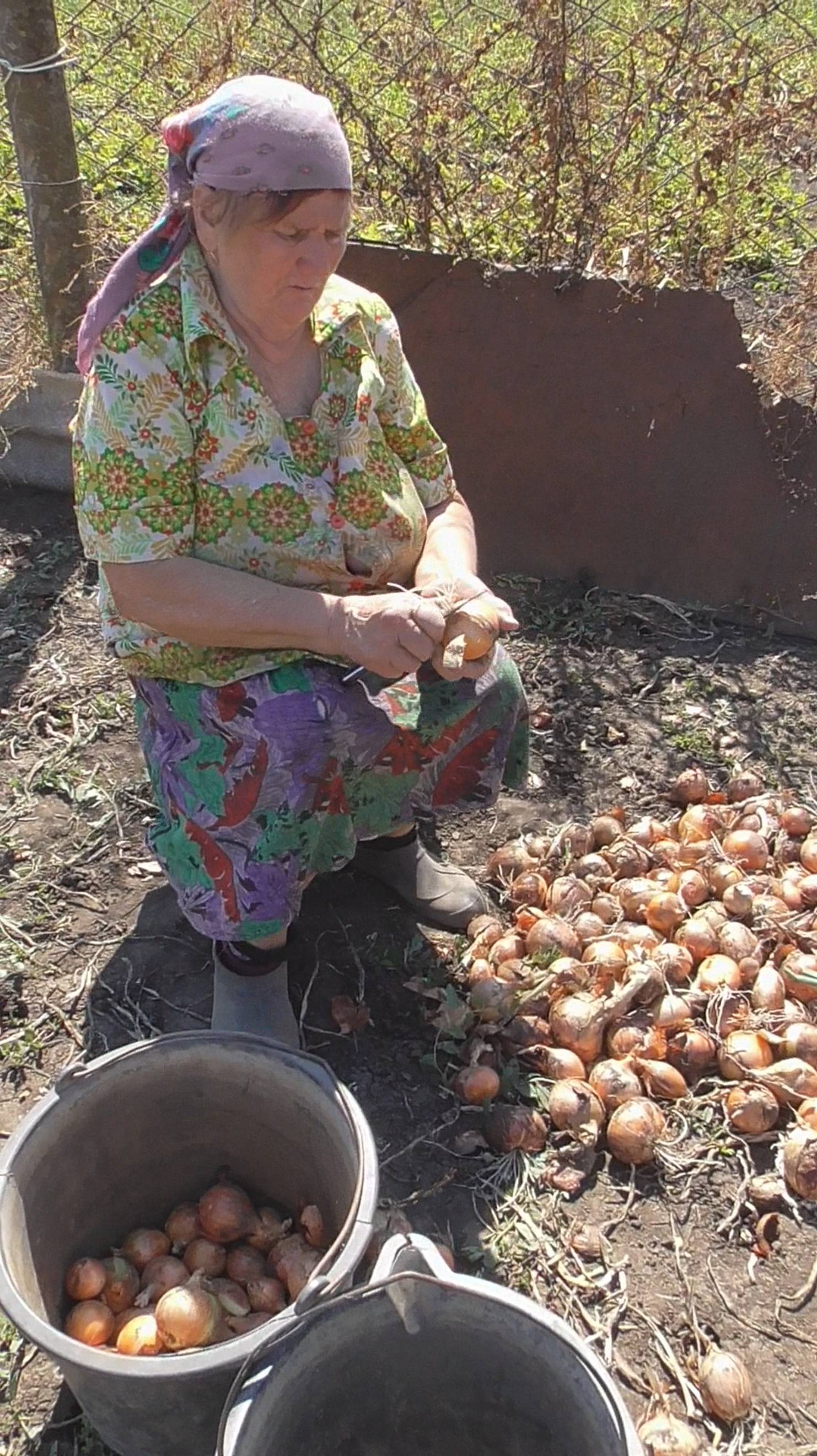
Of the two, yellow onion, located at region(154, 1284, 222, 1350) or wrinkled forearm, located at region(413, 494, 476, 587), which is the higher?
wrinkled forearm, located at region(413, 494, 476, 587)

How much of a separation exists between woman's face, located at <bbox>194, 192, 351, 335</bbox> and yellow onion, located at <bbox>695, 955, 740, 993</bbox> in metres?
1.32

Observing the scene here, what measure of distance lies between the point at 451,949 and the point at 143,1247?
0.82 m

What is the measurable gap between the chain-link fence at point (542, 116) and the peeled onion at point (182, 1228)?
242 centimetres

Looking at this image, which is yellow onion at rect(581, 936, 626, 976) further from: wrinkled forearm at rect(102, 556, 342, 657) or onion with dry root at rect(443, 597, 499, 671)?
wrinkled forearm at rect(102, 556, 342, 657)

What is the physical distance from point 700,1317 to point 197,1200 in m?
0.75

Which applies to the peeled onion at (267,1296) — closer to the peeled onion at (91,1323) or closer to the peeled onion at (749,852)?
the peeled onion at (91,1323)

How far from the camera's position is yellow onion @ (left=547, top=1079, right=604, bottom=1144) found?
1.91 metres

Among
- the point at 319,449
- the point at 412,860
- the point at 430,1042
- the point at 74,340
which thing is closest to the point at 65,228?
the point at 74,340

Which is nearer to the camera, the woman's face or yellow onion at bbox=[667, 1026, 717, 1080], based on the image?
the woman's face

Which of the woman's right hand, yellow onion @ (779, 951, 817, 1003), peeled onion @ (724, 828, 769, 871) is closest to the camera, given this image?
the woman's right hand

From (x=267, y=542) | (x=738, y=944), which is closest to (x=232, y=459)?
(x=267, y=542)

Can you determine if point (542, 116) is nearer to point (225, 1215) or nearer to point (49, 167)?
point (49, 167)

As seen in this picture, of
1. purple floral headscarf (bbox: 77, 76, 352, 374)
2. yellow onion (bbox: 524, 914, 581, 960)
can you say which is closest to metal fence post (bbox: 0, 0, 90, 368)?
purple floral headscarf (bbox: 77, 76, 352, 374)

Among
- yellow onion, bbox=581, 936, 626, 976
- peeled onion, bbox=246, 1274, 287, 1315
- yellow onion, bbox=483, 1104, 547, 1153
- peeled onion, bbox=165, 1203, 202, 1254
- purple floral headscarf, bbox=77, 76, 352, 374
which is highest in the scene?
purple floral headscarf, bbox=77, 76, 352, 374
